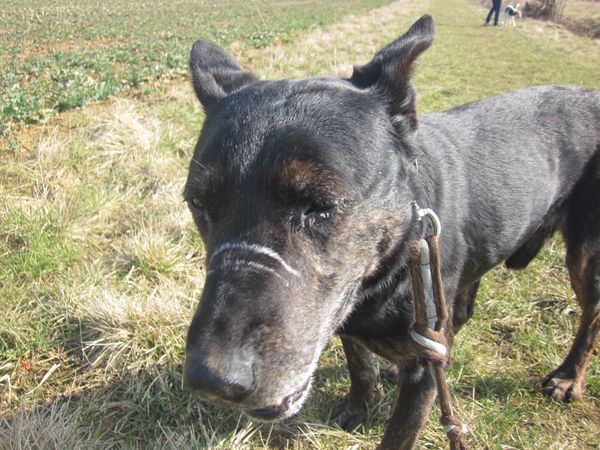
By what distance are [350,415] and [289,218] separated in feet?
5.43

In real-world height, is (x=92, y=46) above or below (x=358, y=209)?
below

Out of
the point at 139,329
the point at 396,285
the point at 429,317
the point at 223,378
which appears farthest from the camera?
the point at 139,329

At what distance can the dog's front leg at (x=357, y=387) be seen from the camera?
8.76 feet

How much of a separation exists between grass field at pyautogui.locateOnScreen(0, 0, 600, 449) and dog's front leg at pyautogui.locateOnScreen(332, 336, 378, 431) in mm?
88

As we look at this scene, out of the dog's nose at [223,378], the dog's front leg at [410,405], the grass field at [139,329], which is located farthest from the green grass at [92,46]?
the dog's front leg at [410,405]

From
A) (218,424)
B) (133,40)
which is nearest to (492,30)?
(133,40)

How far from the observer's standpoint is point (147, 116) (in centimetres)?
662

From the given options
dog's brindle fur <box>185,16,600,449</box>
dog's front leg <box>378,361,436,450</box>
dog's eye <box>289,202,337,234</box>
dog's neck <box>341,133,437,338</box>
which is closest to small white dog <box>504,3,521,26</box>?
dog's brindle fur <box>185,16,600,449</box>

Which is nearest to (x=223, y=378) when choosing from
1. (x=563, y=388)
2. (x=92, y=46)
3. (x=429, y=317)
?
(x=429, y=317)

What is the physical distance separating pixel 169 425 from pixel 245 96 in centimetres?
193

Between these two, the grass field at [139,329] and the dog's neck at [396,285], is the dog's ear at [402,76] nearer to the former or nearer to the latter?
the dog's neck at [396,285]

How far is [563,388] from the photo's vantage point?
2.82 m

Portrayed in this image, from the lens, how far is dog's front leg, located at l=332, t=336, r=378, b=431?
2.67 meters

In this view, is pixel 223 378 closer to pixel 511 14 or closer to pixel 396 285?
pixel 396 285
